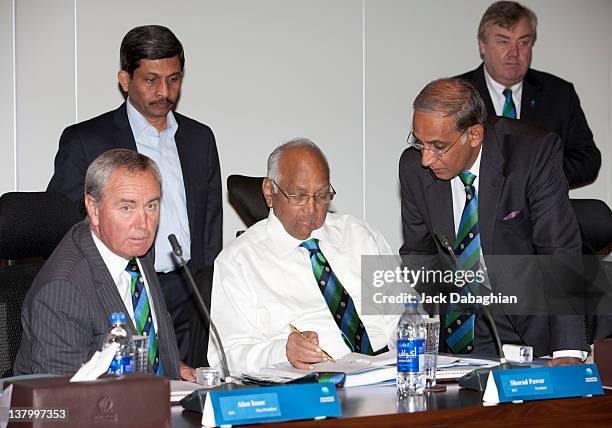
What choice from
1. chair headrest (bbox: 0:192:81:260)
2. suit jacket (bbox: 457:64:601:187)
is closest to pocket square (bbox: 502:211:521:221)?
chair headrest (bbox: 0:192:81:260)

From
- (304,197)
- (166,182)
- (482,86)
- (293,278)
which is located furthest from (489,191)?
(482,86)

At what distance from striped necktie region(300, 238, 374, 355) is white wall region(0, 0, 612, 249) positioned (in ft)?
5.43

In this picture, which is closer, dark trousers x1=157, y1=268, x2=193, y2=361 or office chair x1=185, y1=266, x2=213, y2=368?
office chair x1=185, y1=266, x2=213, y2=368

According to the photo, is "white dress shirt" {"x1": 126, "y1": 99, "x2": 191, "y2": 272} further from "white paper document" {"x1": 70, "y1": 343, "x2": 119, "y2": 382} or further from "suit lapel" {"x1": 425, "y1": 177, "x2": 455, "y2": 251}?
"white paper document" {"x1": 70, "y1": 343, "x2": 119, "y2": 382}

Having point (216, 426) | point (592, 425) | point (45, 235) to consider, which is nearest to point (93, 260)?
point (45, 235)

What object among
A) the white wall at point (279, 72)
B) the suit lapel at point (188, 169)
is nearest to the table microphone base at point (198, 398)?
A: the suit lapel at point (188, 169)

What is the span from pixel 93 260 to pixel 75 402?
957 millimetres

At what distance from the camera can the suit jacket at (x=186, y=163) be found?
403cm

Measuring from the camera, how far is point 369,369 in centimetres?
271

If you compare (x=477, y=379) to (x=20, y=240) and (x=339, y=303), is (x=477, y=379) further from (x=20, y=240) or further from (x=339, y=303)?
(x=20, y=240)

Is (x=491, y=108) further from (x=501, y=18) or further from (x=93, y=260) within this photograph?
(x=93, y=260)

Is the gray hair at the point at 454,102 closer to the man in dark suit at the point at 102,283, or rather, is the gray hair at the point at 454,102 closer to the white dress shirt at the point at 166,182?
the man in dark suit at the point at 102,283

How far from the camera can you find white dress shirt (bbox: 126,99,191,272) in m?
4.18

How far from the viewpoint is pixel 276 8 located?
207 inches
